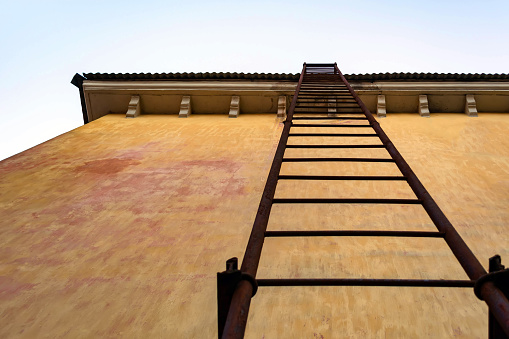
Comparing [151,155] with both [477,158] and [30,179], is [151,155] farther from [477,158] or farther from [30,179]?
[477,158]

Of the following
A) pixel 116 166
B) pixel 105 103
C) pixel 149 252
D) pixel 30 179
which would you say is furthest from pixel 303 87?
pixel 105 103

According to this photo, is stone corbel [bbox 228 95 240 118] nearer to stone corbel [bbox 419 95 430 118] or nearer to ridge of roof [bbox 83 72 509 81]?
ridge of roof [bbox 83 72 509 81]

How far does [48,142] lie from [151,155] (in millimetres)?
1895

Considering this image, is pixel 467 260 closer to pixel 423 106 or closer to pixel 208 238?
pixel 208 238

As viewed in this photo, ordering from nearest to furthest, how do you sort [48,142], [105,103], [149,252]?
[149,252] < [48,142] < [105,103]

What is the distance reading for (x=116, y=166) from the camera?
5.64 metres

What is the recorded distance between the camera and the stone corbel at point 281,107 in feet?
24.5

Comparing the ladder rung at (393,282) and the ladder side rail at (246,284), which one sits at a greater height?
the ladder side rail at (246,284)

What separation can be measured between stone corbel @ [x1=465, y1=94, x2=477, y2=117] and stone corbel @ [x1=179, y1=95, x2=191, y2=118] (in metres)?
5.22

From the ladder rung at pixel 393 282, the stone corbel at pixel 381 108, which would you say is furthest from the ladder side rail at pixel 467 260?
the stone corbel at pixel 381 108

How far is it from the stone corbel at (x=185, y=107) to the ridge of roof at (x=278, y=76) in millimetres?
436

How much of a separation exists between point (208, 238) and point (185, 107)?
4500 millimetres

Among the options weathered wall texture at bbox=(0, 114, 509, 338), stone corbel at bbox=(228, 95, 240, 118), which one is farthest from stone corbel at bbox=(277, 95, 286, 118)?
weathered wall texture at bbox=(0, 114, 509, 338)

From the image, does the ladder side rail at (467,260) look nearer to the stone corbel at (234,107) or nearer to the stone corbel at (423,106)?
the stone corbel at (423,106)
